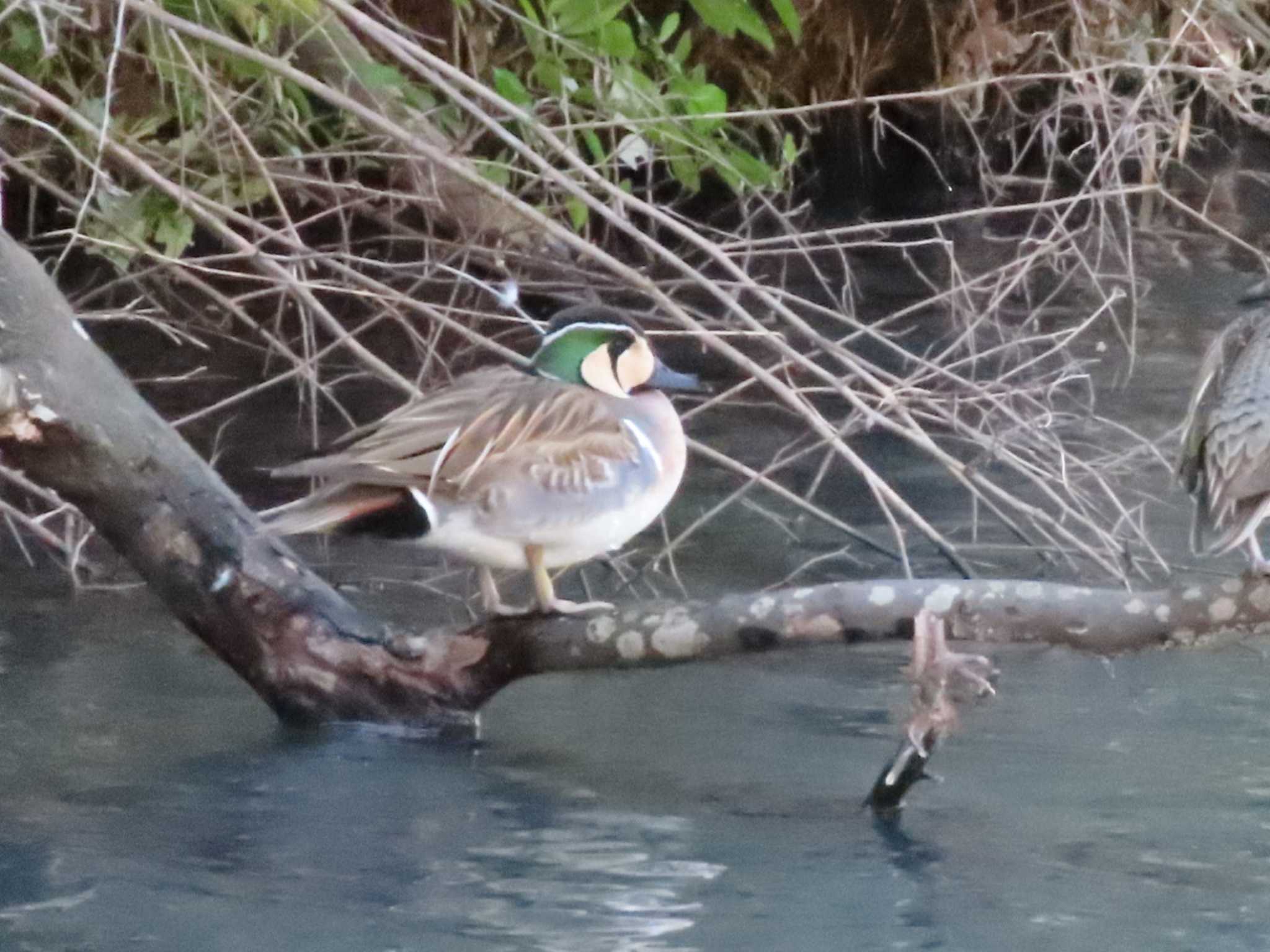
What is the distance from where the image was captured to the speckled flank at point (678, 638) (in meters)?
4.41

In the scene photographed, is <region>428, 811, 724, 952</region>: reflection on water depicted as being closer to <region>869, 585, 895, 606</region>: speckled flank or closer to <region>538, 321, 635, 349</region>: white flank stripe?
<region>869, 585, 895, 606</region>: speckled flank

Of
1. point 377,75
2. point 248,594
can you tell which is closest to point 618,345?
point 248,594

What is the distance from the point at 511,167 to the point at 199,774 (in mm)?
1540

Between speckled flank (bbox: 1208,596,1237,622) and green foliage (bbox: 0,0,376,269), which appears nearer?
speckled flank (bbox: 1208,596,1237,622)

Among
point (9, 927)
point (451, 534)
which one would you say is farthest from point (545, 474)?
point (9, 927)

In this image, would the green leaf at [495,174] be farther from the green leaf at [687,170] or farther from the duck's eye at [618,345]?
the duck's eye at [618,345]

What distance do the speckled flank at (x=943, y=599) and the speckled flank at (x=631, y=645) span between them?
568 millimetres

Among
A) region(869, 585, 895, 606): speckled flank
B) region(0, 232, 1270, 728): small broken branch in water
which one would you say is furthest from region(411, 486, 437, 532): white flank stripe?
region(869, 585, 895, 606): speckled flank

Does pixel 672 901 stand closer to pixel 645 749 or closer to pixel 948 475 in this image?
pixel 645 749

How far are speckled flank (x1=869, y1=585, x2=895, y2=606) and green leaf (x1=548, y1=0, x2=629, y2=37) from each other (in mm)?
2072

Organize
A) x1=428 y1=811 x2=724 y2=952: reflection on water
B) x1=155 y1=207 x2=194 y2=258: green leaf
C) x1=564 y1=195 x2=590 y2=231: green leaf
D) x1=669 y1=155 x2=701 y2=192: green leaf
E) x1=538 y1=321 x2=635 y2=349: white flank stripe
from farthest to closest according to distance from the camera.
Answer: x1=669 y1=155 x2=701 y2=192: green leaf
x1=155 y1=207 x2=194 y2=258: green leaf
x1=564 y1=195 x2=590 y2=231: green leaf
x1=538 y1=321 x2=635 y2=349: white flank stripe
x1=428 y1=811 x2=724 y2=952: reflection on water

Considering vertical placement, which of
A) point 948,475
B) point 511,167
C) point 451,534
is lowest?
point 948,475

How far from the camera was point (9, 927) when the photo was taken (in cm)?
418

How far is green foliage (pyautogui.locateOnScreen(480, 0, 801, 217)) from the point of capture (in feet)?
18.8
